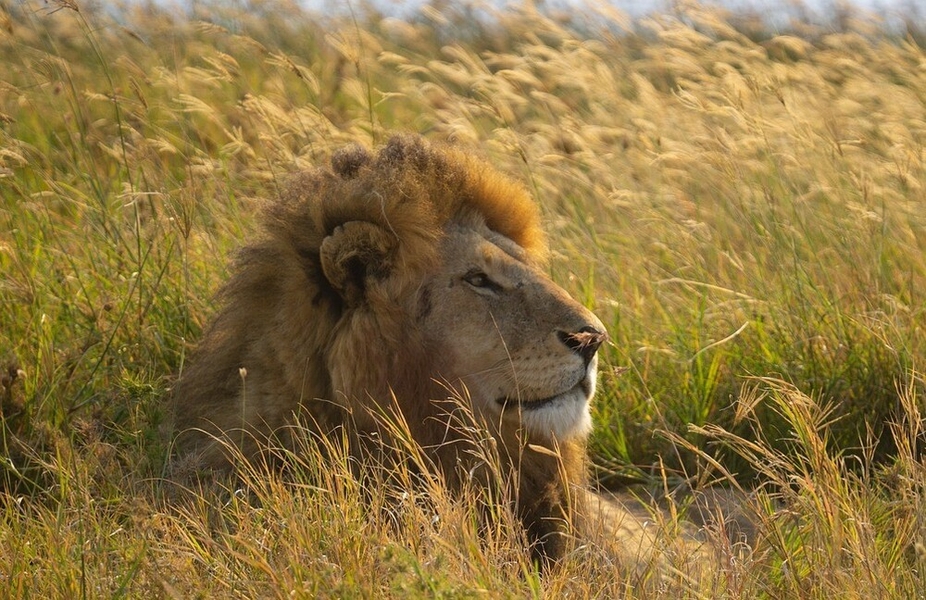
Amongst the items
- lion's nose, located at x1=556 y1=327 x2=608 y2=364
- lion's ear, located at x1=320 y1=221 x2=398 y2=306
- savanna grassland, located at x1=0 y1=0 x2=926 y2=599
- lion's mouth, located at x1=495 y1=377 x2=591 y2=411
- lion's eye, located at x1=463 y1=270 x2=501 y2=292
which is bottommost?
savanna grassland, located at x1=0 y1=0 x2=926 y2=599

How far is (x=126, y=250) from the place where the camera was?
5527mm

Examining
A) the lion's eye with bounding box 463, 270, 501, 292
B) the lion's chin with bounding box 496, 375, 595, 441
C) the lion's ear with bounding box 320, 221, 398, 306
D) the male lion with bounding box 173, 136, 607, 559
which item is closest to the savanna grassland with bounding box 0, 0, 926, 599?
the male lion with bounding box 173, 136, 607, 559

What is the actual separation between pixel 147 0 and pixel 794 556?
586 cm

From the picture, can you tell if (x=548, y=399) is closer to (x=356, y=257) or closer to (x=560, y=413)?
(x=560, y=413)

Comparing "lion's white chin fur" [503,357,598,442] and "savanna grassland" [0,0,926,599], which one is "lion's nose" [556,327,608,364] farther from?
"savanna grassland" [0,0,926,599]

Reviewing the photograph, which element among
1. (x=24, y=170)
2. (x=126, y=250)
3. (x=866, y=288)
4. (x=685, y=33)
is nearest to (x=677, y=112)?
(x=685, y=33)

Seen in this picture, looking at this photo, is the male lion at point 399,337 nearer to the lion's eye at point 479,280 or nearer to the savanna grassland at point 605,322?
the lion's eye at point 479,280

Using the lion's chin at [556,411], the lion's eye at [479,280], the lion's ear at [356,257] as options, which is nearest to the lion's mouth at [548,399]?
the lion's chin at [556,411]

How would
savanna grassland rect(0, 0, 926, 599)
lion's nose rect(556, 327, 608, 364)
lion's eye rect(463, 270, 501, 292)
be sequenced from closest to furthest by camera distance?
1. savanna grassland rect(0, 0, 926, 599)
2. lion's nose rect(556, 327, 608, 364)
3. lion's eye rect(463, 270, 501, 292)

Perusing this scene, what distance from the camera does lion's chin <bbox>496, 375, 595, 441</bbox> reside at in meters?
3.74

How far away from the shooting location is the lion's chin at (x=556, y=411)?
3.74 metres

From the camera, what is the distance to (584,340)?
3674 mm

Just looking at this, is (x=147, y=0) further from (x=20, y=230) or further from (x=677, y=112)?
(x=677, y=112)

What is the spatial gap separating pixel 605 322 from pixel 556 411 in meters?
2.03
